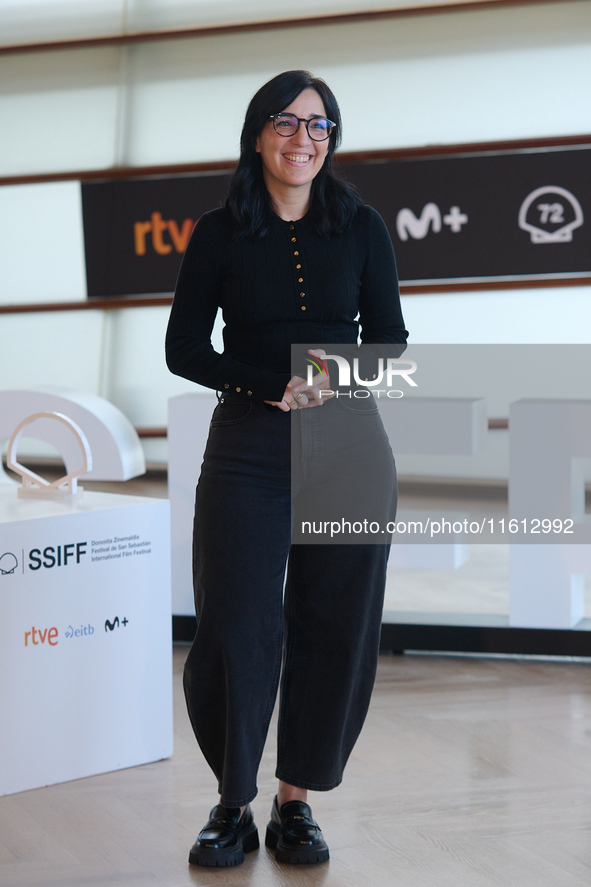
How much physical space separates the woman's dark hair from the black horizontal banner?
2.65 m

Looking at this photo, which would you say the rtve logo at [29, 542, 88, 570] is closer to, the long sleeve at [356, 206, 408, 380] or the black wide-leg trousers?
the black wide-leg trousers

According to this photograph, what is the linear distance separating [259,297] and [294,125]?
0.30 metres

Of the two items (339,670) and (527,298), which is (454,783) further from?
(527,298)

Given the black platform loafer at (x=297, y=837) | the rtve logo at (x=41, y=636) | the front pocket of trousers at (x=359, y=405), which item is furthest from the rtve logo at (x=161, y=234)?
the black platform loafer at (x=297, y=837)

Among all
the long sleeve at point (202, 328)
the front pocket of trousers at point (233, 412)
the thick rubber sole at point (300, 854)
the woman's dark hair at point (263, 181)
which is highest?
the woman's dark hair at point (263, 181)

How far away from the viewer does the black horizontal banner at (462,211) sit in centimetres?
430

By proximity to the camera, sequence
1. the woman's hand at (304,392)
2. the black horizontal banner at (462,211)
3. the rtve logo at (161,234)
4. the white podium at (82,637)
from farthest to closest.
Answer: the rtve logo at (161,234) → the black horizontal banner at (462,211) → the white podium at (82,637) → the woman's hand at (304,392)

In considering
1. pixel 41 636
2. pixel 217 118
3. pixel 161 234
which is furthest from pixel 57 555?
pixel 217 118

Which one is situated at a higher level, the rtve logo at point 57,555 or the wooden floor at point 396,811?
the rtve logo at point 57,555

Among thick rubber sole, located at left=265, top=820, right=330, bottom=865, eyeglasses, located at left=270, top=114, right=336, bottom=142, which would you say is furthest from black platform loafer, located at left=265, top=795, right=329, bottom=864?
eyeglasses, located at left=270, top=114, right=336, bottom=142

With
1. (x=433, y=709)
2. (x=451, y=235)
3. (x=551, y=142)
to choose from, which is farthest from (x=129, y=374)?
(x=433, y=709)

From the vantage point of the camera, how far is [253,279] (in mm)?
1811

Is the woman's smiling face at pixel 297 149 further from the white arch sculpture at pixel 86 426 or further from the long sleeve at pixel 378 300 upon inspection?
the white arch sculpture at pixel 86 426

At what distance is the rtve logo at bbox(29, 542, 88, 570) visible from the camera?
2.31 m
